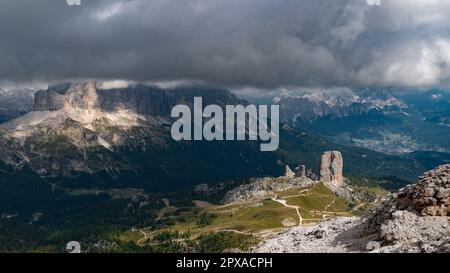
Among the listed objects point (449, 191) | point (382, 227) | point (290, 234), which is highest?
point (449, 191)
